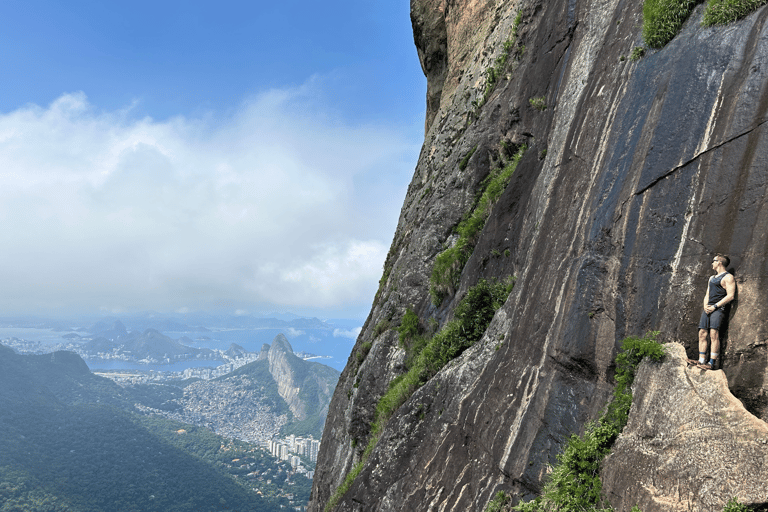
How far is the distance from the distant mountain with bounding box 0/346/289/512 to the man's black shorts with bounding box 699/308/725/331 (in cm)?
10956

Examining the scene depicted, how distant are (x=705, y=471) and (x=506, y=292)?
6894 millimetres

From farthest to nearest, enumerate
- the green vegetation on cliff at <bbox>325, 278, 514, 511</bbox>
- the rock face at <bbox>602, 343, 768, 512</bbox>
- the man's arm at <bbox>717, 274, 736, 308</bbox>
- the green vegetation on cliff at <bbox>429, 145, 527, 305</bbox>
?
the green vegetation on cliff at <bbox>429, 145, 527, 305</bbox> < the green vegetation on cliff at <bbox>325, 278, 514, 511</bbox> < the man's arm at <bbox>717, 274, 736, 308</bbox> < the rock face at <bbox>602, 343, 768, 512</bbox>

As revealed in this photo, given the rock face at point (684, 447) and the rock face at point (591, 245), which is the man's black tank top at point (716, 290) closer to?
the rock face at point (591, 245)

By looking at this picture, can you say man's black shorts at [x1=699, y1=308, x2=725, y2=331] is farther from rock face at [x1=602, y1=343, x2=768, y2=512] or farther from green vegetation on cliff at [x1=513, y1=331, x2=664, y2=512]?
green vegetation on cliff at [x1=513, y1=331, x2=664, y2=512]

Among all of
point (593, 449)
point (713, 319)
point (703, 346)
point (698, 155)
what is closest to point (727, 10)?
point (698, 155)

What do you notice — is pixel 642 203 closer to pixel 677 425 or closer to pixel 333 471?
pixel 677 425

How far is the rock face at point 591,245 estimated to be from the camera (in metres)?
7.56

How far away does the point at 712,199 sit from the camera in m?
7.68

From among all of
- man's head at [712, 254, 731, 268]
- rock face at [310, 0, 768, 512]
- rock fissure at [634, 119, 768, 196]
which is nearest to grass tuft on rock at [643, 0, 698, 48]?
rock face at [310, 0, 768, 512]

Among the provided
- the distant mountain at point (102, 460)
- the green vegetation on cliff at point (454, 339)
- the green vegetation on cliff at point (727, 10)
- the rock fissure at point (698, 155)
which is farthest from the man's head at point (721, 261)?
the distant mountain at point (102, 460)

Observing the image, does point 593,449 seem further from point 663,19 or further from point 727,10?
point 663,19

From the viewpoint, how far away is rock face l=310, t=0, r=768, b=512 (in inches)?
298

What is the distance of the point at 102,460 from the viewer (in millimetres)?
117000

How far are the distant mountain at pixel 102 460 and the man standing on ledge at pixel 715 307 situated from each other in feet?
359
